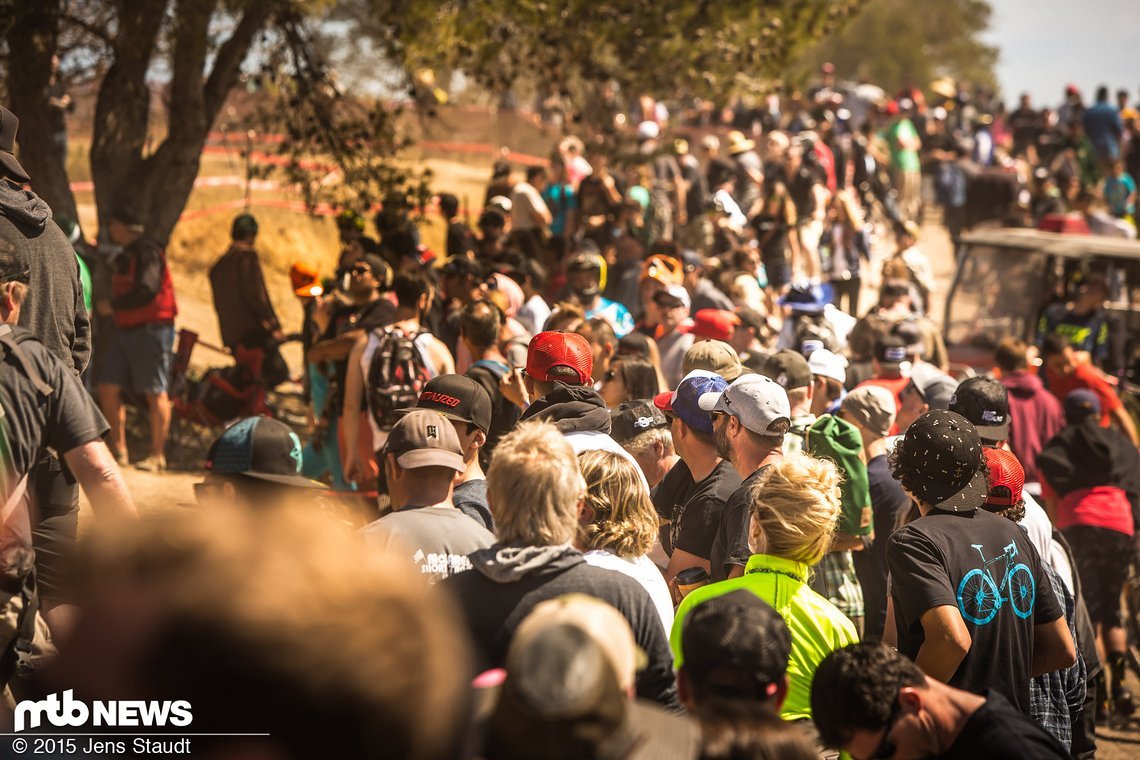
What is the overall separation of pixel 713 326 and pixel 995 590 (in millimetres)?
4109

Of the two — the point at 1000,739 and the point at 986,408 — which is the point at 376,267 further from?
the point at 1000,739

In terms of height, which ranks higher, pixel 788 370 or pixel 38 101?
pixel 38 101

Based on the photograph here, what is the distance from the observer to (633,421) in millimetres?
5879

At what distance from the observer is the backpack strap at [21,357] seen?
148 inches

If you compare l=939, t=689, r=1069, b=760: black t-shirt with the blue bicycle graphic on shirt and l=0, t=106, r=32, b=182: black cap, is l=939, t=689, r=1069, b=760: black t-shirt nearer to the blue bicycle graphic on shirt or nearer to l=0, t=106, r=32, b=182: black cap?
the blue bicycle graphic on shirt

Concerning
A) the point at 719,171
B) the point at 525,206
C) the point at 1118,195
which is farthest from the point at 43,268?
the point at 1118,195

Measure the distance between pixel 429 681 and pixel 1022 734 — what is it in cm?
186

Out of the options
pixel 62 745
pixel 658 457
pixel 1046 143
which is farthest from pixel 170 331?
pixel 1046 143

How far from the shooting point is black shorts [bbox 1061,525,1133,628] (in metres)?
7.64

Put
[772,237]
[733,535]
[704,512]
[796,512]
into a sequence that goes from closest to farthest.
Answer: [796,512], [733,535], [704,512], [772,237]

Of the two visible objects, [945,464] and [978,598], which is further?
[945,464]

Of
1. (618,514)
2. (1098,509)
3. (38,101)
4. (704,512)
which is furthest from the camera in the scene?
(38,101)

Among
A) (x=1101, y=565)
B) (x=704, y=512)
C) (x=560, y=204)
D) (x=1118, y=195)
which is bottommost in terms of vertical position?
(x=1101, y=565)

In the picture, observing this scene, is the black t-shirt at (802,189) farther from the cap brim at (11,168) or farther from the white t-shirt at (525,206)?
the cap brim at (11,168)
